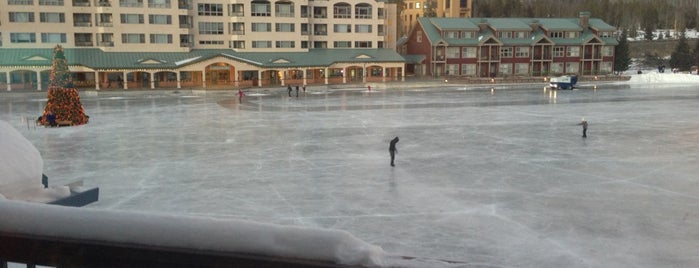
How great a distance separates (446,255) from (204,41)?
227ft

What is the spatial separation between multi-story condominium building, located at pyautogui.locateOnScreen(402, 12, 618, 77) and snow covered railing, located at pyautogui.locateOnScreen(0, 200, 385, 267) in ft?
282

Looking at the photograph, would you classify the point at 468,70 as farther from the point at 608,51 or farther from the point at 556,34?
the point at 608,51

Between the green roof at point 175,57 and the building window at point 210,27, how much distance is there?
102 inches

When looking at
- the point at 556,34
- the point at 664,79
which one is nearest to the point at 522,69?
the point at 556,34

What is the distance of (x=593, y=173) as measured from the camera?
2022 centimetres

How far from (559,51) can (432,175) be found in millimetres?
77281

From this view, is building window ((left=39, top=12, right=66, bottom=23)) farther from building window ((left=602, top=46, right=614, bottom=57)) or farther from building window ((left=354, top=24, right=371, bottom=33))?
building window ((left=602, top=46, right=614, bottom=57))

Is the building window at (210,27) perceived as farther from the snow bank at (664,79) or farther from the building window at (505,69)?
the snow bank at (664,79)

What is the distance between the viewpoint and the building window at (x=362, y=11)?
83875 millimetres

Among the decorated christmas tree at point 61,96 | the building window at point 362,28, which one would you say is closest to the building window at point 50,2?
the building window at point 362,28

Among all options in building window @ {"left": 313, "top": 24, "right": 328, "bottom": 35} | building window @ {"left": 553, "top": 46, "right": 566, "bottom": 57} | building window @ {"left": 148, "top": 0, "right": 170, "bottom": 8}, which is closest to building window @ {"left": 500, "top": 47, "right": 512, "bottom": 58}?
building window @ {"left": 553, "top": 46, "right": 566, "bottom": 57}

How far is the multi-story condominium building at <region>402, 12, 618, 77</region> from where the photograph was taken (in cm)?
8769

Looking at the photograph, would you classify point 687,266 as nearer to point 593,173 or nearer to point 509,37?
point 593,173

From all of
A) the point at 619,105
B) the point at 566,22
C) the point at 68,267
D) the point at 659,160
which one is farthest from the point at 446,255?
the point at 566,22
